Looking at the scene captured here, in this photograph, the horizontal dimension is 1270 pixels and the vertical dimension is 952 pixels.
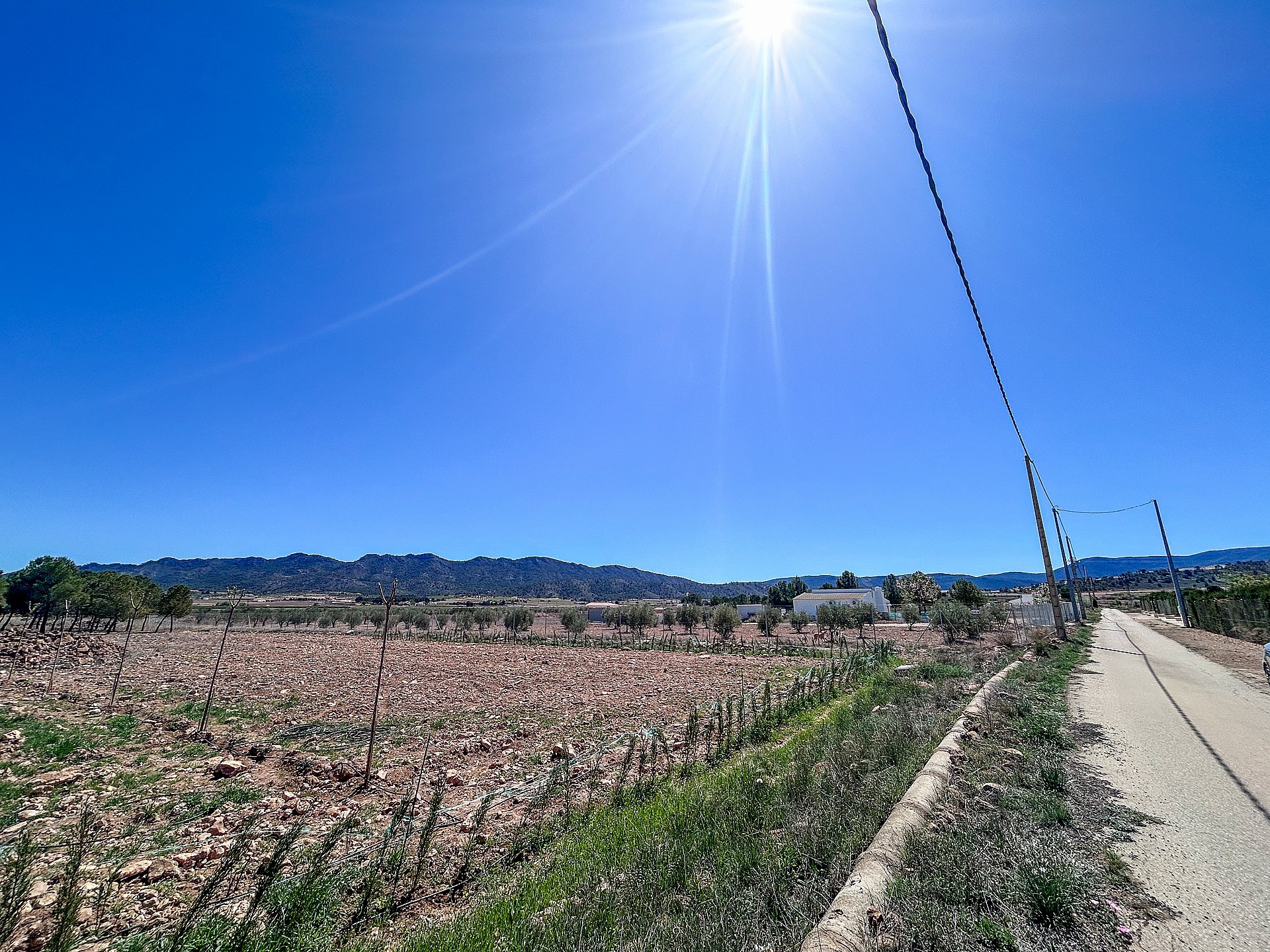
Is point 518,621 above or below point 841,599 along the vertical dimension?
below

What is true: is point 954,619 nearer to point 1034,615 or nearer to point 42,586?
point 1034,615

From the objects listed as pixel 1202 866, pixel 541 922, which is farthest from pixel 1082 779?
pixel 541 922

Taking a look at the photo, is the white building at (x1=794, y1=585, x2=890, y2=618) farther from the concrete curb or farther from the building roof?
the concrete curb

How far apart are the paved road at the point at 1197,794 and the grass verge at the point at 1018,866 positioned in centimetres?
27

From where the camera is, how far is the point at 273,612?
75.3m

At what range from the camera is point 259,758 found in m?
10.0

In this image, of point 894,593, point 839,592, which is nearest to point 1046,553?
point 839,592

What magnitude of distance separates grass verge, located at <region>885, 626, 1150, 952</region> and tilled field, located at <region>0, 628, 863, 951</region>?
177 inches

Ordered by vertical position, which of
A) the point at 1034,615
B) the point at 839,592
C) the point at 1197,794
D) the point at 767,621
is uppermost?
the point at 839,592

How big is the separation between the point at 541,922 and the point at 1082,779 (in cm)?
693

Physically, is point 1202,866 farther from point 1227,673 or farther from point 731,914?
point 1227,673

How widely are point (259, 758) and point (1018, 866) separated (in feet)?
41.2

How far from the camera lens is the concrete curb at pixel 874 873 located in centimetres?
327

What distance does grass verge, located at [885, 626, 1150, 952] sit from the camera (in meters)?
3.44
